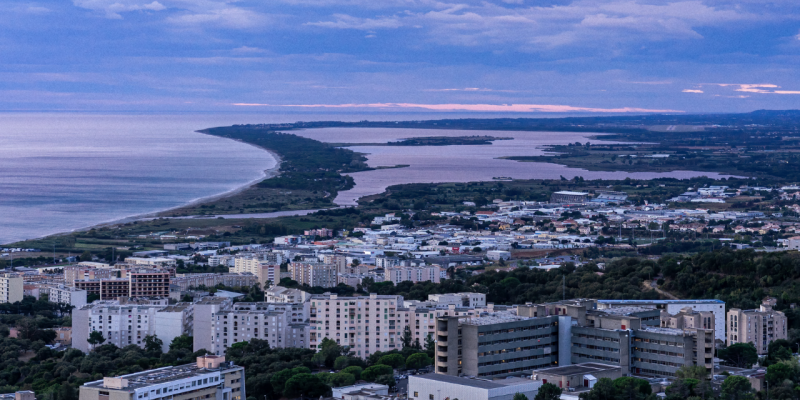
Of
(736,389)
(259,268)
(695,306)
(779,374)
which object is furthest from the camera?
(259,268)

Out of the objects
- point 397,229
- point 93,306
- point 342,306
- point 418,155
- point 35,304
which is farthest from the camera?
point 418,155

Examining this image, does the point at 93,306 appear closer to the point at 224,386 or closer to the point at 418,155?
the point at 224,386

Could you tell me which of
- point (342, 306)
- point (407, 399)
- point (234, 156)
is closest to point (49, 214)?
point (342, 306)

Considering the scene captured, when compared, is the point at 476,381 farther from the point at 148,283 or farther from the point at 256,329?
the point at 148,283

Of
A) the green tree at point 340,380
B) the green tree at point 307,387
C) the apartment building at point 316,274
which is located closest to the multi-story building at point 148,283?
the apartment building at point 316,274

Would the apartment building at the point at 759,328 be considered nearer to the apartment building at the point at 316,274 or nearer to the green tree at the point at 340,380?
the green tree at the point at 340,380

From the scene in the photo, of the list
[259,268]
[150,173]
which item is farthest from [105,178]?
[259,268]
